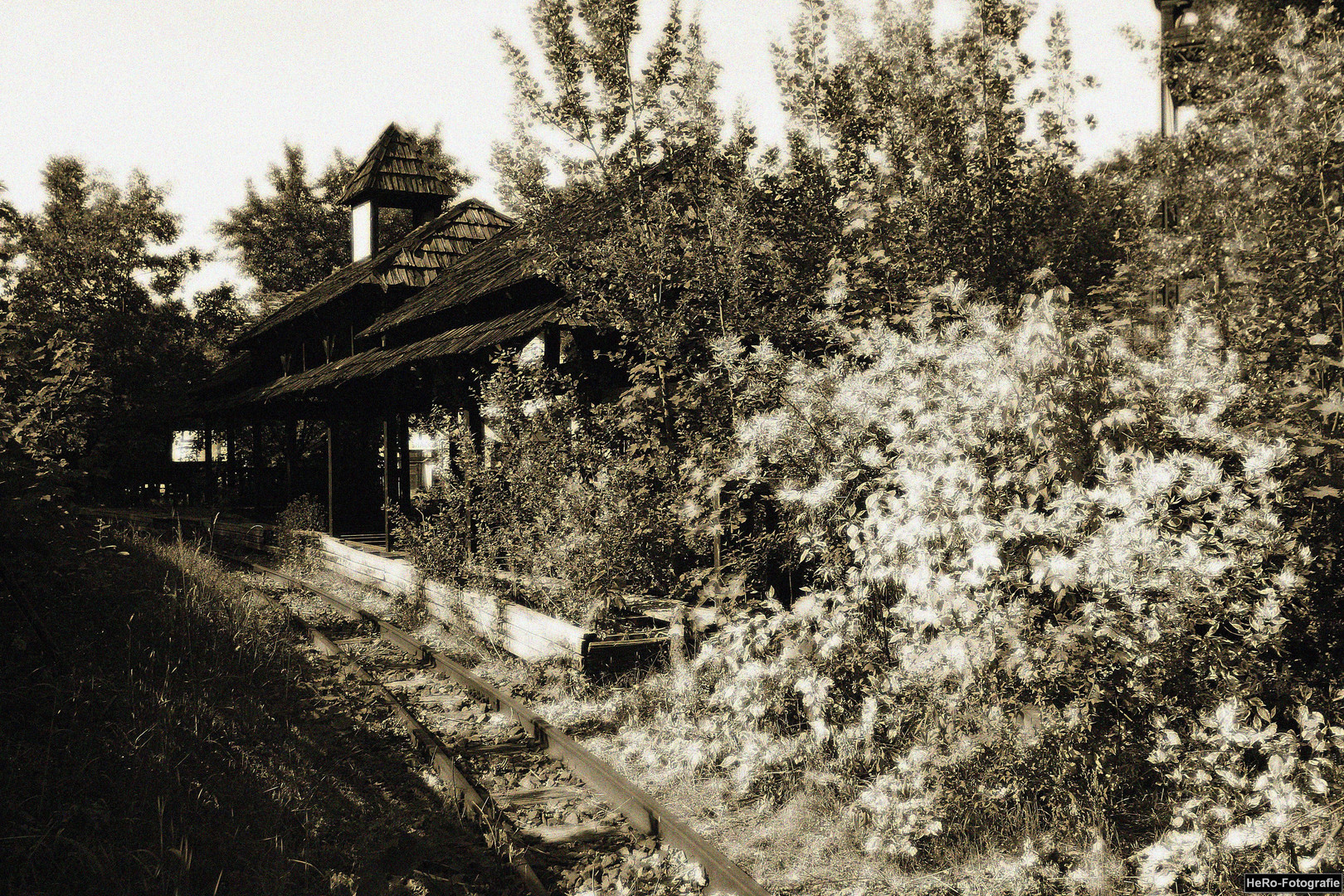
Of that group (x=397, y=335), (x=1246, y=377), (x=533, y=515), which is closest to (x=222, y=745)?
(x=533, y=515)

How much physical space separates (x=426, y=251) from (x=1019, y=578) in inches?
785

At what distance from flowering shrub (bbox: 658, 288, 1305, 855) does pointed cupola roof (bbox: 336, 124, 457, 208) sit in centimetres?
2287

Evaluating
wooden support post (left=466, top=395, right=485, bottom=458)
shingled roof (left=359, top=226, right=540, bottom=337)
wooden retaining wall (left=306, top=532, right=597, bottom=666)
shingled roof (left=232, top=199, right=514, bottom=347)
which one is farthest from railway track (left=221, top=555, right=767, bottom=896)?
shingled roof (left=232, top=199, right=514, bottom=347)

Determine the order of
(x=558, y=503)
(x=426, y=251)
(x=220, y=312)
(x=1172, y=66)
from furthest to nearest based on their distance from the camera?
(x=220, y=312), (x=426, y=251), (x=558, y=503), (x=1172, y=66)

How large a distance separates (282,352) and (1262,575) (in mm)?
28634

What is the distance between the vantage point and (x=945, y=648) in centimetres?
417

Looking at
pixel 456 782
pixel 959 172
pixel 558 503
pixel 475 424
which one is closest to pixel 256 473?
pixel 475 424

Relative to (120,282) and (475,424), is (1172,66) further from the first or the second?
(120,282)

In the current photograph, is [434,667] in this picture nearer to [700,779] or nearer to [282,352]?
[700,779]

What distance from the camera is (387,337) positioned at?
1972 centimetres

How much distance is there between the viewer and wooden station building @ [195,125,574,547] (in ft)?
40.5
